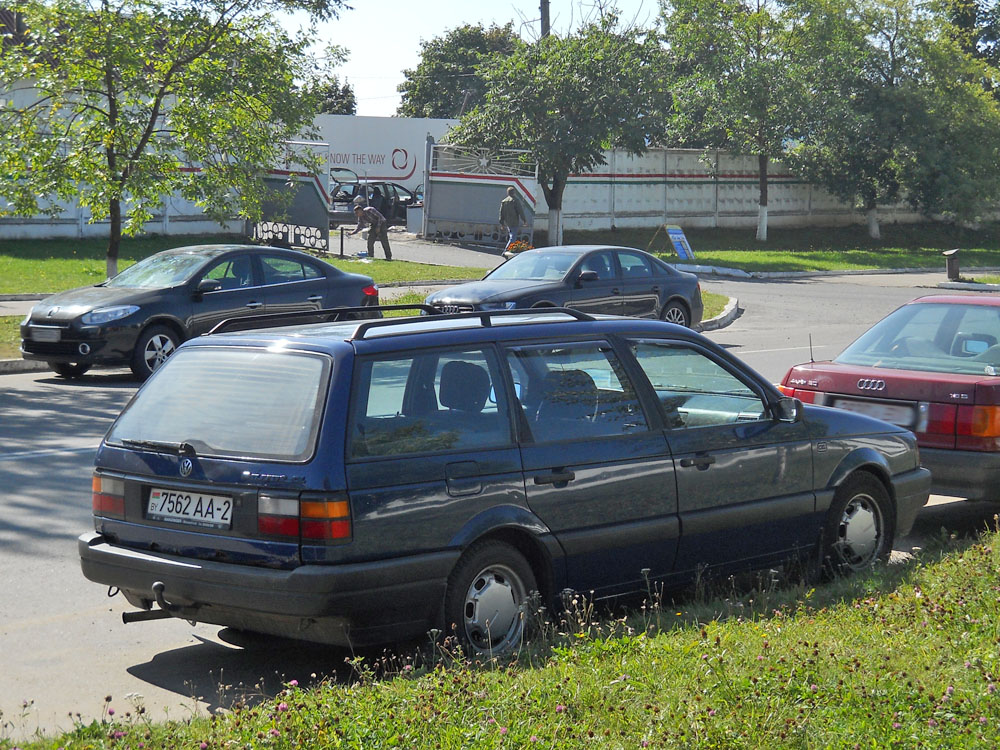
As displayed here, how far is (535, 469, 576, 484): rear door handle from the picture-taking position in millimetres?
5445

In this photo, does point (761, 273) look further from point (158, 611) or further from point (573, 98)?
point (158, 611)

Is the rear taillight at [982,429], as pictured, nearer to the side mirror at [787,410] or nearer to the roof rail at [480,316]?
the side mirror at [787,410]

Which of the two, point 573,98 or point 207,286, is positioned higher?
point 573,98

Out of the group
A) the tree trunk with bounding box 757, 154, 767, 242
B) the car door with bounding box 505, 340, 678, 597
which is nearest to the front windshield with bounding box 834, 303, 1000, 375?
the car door with bounding box 505, 340, 678, 597

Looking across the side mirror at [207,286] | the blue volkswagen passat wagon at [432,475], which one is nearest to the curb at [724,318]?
the side mirror at [207,286]

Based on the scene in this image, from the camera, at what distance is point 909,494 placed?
23.1 ft

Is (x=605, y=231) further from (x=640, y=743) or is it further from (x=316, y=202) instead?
(x=640, y=743)

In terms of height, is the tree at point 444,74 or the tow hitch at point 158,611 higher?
the tree at point 444,74

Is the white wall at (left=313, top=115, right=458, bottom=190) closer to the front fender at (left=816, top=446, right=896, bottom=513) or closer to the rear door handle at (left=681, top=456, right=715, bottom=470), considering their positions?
the front fender at (left=816, top=446, right=896, bottom=513)

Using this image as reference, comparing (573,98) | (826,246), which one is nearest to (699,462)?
(573,98)

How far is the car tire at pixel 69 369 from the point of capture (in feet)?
48.8

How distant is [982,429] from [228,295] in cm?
982

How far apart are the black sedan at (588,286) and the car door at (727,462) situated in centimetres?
973

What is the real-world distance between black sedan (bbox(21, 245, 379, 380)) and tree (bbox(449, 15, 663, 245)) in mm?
19866
